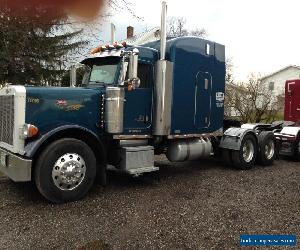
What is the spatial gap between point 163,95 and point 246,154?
3462mm

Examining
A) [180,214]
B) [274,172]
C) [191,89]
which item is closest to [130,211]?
[180,214]

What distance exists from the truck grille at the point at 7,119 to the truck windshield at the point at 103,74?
1.83 m

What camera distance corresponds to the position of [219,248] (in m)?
4.60

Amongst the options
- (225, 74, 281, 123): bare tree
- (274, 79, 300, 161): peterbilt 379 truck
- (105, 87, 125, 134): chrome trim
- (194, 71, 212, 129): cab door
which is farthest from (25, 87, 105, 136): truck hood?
(225, 74, 281, 123): bare tree

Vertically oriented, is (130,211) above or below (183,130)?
below

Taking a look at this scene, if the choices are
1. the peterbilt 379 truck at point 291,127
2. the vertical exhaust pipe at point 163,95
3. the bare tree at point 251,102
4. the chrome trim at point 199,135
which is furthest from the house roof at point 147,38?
the bare tree at point 251,102

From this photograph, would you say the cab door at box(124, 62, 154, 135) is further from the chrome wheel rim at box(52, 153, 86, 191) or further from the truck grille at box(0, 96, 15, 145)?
the truck grille at box(0, 96, 15, 145)

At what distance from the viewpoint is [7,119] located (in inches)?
254

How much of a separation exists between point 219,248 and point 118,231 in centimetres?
138

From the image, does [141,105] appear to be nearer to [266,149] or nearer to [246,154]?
[246,154]

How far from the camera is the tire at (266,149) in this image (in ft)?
33.3

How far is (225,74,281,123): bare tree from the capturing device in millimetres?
23062

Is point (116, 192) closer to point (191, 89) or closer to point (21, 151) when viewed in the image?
point (21, 151)

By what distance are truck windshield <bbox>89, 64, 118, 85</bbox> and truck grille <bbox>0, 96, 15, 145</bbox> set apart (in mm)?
1827
